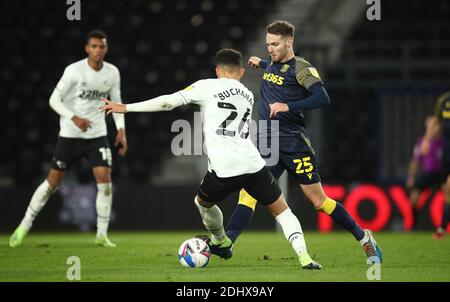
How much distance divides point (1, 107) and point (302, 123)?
9792 mm

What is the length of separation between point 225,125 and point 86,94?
3.06m

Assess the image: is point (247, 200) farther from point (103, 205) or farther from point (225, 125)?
point (103, 205)

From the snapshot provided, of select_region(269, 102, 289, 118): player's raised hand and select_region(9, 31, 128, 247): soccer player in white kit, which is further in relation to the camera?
select_region(9, 31, 128, 247): soccer player in white kit

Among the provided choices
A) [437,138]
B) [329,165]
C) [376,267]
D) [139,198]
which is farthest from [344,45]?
[376,267]

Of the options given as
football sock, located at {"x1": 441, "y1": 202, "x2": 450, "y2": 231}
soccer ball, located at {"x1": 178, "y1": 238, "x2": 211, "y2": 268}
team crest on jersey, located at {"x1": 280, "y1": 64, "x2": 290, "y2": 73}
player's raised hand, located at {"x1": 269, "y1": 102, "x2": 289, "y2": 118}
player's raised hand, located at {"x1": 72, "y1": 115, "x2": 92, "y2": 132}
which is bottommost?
football sock, located at {"x1": 441, "y1": 202, "x2": 450, "y2": 231}

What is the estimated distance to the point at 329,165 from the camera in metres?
15.8

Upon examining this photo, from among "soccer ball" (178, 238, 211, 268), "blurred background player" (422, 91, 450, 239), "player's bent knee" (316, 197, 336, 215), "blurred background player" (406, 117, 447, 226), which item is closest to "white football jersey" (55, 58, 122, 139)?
"soccer ball" (178, 238, 211, 268)

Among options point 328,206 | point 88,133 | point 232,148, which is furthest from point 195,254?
point 88,133

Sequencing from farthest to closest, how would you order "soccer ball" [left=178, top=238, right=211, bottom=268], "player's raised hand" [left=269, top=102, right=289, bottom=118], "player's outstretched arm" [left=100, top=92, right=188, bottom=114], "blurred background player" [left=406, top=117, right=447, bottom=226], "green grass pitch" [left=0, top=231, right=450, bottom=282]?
1. "blurred background player" [left=406, top=117, right=447, bottom=226]
2. "soccer ball" [left=178, top=238, right=211, bottom=268]
3. "player's raised hand" [left=269, top=102, right=289, bottom=118]
4. "player's outstretched arm" [left=100, top=92, right=188, bottom=114]
5. "green grass pitch" [left=0, top=231, right=450, bottom=282]

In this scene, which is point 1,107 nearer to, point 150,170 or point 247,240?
point 150,170

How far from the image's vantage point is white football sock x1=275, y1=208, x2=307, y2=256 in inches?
267

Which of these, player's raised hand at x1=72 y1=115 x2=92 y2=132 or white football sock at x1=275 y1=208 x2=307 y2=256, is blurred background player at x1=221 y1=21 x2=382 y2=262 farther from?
player's raised hand at x1=72 y1=115 x2=92 y2=132

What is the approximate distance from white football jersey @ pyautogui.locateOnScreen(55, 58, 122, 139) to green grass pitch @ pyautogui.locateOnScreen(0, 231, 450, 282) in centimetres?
118

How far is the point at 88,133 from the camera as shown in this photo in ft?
31.1
